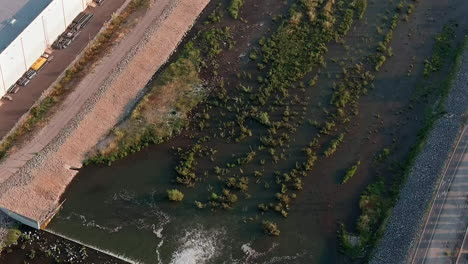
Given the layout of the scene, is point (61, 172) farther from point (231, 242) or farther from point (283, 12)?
point (283, 12)

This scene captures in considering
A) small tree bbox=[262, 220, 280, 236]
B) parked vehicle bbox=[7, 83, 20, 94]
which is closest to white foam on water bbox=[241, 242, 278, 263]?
small tree bbox=[262, 220, 280, 236]

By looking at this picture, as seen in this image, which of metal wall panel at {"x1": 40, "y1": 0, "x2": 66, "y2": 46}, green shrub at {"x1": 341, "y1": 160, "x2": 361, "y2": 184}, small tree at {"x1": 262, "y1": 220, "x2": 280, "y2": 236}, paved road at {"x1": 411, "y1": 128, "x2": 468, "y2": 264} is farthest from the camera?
metal wall panel at {"x1": 40, "y1": 0, "x2": 66, "y2": 46}

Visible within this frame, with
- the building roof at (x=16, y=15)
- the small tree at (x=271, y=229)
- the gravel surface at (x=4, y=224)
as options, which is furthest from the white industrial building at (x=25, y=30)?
the small tree at (x=271, y=229)

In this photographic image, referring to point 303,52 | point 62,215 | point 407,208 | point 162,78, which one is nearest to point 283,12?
point 303,52

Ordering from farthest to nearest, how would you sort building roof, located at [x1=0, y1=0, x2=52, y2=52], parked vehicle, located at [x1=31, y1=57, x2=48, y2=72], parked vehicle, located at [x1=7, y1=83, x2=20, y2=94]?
parked vehicle, located at [x1=31, y1=57, x2=48, y2=72] → parked vehicle, located at [x1=7, y1=83, x2=20, y2=94] → building roof, located at [x1=0, y1=0, x2=52, y2=52]

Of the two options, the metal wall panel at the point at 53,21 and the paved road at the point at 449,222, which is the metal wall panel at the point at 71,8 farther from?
the paved road at the point at 449,222

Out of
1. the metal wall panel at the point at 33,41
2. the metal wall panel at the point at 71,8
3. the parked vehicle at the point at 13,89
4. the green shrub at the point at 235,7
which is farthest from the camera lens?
the green shrub at the point at 235,7

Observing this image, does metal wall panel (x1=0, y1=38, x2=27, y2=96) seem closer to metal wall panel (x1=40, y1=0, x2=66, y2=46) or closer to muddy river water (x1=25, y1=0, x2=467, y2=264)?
metal wall panel (x1=40, y1=0, x2=66, y2=46)
